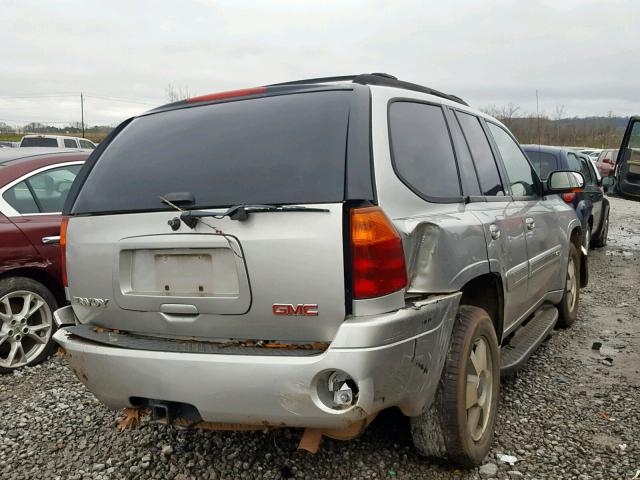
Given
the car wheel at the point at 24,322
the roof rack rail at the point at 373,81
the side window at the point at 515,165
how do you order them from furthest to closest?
the car wheel at the point at 24,322 → the side window at the point at 515,165 → the roof rack rail at the point at 373,81

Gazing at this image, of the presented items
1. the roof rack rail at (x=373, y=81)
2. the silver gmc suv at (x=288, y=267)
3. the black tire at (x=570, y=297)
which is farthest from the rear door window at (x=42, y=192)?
the black tire at (x=570, y=297)

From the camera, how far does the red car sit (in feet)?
14.3

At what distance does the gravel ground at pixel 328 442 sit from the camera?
2.88 metres

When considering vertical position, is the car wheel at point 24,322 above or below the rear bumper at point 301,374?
below

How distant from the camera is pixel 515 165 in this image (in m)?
4.19

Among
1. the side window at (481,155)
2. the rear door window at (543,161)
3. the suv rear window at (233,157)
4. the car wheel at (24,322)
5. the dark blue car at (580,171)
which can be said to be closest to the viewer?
the suv rear window at (233,157)

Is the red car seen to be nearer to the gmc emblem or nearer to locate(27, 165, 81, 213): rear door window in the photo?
locate(27, 165, 81, 213): rear door window

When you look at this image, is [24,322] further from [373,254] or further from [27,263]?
[373,254]

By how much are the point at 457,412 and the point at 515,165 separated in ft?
7.23

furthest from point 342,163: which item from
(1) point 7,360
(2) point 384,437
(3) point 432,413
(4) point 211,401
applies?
(1) point 7,360

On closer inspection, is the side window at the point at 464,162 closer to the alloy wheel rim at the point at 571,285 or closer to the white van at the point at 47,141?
the alloy wheel rim at the point at 571,285

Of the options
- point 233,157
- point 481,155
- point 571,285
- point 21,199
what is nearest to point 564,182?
point 481,155

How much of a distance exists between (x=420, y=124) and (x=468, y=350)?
3.69 feet

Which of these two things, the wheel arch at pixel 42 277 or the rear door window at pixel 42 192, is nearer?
the wheel arch at pixel 42 277
